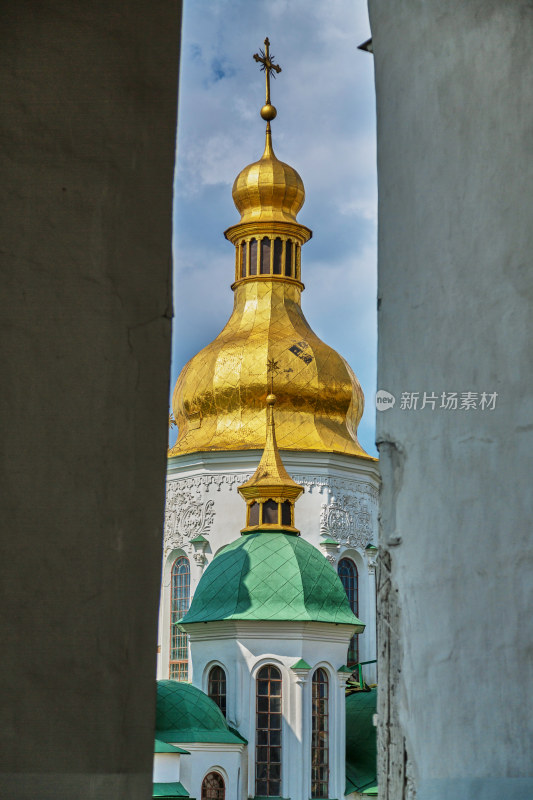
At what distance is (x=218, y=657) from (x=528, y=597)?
879 inches

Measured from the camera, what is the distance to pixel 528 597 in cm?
226

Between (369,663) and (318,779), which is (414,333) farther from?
(369,663)

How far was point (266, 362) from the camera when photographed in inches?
1214

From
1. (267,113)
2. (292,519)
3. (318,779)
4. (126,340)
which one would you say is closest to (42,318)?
Result: (126,340)

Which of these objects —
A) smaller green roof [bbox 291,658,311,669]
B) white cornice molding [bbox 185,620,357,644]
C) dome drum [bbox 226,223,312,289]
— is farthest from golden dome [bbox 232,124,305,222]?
smaller green roof [bbox 291,658,311,669]

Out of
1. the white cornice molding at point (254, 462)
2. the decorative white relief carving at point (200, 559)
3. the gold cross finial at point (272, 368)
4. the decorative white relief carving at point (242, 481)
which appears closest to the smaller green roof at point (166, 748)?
the decorative white relief carving at point (200, 559)

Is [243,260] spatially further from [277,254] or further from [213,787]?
[213,787]

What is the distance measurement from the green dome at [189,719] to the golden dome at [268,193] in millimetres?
14791

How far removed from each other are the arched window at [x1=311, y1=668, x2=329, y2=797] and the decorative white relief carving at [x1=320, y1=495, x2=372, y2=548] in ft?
19.5

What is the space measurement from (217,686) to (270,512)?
14.2 ft

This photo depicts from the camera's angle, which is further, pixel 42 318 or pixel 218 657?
pixel 218 657

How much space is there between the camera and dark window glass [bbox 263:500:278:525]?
87.9 ft

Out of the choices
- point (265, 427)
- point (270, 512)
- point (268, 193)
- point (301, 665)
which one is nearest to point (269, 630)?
point (301, 665)

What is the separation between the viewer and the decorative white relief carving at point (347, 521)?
2941 centimetres
